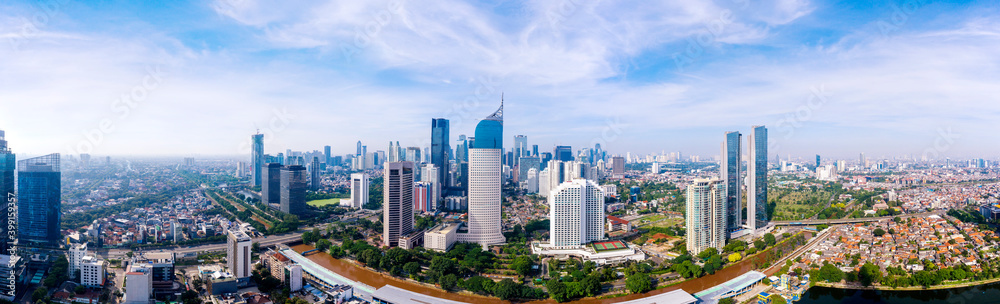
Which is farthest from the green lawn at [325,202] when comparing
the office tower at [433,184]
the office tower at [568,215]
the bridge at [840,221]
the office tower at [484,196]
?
the bridge at [840,221]

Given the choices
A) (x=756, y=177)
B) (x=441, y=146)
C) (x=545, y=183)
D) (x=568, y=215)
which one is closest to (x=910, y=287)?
(x=756, y=177)

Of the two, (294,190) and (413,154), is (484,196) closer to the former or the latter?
(294,190)

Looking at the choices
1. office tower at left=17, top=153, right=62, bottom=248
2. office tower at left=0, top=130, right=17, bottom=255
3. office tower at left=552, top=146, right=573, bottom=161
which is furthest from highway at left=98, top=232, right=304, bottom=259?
office tower at left=552, top=146, right=573, bottom=161

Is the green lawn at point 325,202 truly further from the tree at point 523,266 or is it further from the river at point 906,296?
the river at point 906,296

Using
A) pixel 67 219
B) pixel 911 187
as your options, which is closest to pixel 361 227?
pixel 67 219

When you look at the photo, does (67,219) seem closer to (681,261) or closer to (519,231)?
(519,231)

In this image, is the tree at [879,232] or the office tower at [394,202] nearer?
the office tower at [394,202]

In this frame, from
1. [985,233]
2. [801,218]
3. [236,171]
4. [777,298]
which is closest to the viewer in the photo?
[777,298]
